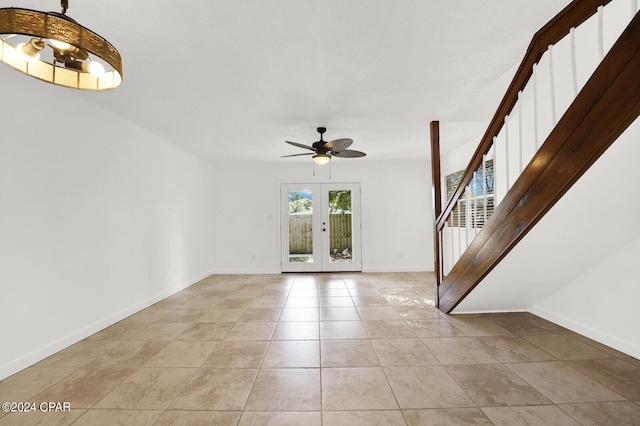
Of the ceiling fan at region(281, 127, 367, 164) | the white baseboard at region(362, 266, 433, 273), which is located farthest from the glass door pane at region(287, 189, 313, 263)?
the ceiling fan at region(281, 127, 367, 164)

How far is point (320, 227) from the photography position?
21.6ft

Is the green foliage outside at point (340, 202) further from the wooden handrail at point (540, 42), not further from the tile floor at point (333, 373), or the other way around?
the wooden handrail at point (540, 42)

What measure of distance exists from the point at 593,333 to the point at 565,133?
7.36 ft

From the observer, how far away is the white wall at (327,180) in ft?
21.4

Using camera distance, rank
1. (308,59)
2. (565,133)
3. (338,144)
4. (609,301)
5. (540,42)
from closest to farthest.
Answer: (565,133)
(540,42)
(308,59)
(609,301)
(338,144)

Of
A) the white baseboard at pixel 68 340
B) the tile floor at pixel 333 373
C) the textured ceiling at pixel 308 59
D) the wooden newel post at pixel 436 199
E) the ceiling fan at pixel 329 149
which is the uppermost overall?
the textured ceiling at pixel 308 59

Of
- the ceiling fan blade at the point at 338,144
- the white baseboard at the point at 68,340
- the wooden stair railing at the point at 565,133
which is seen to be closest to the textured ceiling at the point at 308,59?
the wooden stair railing at the point at 565,133

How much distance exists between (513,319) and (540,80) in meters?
2.67

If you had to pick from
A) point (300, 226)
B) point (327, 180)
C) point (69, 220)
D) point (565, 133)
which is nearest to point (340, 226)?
point (300, 226)

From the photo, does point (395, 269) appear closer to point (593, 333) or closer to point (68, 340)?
point (593, 333)

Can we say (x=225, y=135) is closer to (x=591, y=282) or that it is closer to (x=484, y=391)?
(x=484, y=391)

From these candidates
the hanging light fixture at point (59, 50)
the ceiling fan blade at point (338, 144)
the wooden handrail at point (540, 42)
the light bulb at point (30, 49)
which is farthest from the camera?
the ceiling fan blade at point (338, 144)

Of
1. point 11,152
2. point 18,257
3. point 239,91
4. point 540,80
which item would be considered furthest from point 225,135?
point 540,80

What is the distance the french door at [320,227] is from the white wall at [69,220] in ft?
9.02
